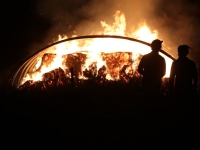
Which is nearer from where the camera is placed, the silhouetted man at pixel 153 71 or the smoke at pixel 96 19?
the silhouetted man at pixel 153 71

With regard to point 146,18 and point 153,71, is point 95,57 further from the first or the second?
point 153,71

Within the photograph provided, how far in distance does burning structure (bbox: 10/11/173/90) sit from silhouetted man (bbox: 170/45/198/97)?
4.33 metres

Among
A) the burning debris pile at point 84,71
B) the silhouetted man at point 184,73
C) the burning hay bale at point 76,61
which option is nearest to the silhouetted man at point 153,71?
the silhouetted man at point 184,73

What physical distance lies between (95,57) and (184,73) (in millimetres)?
5974

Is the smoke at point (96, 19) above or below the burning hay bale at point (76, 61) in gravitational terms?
above

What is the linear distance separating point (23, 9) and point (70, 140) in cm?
1285

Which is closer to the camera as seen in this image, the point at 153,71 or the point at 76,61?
the point at 153,71

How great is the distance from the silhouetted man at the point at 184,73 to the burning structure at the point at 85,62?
433cm

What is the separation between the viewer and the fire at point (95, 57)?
12.0 meters

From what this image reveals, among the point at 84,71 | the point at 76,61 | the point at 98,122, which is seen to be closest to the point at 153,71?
the point at 98,122

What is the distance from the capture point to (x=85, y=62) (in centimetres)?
1230

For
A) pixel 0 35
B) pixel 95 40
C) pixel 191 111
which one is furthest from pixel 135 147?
pixel 0 35

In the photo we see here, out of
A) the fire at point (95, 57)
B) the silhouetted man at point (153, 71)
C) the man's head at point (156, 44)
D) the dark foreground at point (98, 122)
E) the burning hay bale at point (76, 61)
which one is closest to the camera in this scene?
the dark foreground at point (98, 122)

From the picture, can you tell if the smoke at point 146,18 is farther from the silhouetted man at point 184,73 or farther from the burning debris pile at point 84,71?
the silhouetted man at point 184,73
